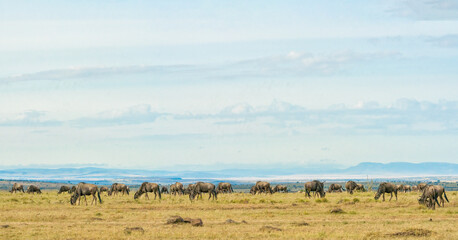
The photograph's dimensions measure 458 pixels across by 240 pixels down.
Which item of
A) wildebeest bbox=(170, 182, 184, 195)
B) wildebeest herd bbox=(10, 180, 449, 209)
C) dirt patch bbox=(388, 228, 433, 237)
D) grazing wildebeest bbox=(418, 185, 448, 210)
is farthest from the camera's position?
wildebeest bbox=(170, 182, 184, 195)

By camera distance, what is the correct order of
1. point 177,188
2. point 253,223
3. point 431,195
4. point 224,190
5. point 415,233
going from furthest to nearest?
1. point 224,190
2. point 177,188
3. point 431,195
4. point 253,223
5. point 415,233

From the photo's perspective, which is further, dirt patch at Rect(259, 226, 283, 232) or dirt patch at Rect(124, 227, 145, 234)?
dirt patch at Rect(259, 226, 283, 232)

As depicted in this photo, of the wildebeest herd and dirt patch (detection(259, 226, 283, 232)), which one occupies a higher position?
the wildebeest herd

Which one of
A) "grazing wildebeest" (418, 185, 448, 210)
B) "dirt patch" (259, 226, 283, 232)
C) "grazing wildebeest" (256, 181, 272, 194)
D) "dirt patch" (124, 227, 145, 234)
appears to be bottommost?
"dirt patch" (124, 227, 145, 234)

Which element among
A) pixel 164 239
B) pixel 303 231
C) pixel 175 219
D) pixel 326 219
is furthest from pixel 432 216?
pixel 164 239

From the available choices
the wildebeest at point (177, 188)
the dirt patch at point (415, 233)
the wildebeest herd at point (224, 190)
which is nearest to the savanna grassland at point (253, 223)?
the dirt patch at point (415, 233)

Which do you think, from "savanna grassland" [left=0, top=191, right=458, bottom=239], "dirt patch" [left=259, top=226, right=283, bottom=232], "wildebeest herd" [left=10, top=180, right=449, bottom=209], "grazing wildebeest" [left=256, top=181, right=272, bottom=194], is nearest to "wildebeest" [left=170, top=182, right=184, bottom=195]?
"wildebeest herd" [left=10, top=180, right=449, bottom=209]

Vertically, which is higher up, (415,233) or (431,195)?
(431,195)

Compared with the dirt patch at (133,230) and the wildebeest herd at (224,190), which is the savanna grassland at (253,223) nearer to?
the dirt patch at (133,230)

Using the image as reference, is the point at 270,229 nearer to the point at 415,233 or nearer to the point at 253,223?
the point at 253,223

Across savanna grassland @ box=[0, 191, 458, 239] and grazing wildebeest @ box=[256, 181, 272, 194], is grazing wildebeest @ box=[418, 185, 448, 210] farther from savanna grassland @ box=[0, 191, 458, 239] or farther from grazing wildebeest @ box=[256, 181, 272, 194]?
grazing wildebeest @ box=[256, 181, 272, 194]

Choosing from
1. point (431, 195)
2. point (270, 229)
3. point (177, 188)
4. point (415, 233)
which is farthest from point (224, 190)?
point (415, 233)

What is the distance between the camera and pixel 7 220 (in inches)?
1716

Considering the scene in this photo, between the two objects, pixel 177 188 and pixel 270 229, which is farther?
pixel 177 188
